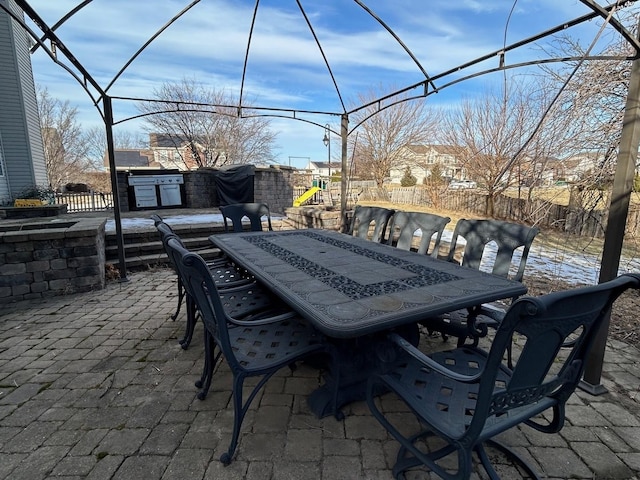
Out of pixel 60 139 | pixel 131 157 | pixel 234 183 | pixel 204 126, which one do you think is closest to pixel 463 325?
pixel 234 183

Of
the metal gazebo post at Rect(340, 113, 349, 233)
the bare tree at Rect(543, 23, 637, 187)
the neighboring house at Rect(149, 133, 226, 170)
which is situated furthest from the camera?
the neighboring house at Rect(149, 133, 226, 170)

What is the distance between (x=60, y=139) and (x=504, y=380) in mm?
22076

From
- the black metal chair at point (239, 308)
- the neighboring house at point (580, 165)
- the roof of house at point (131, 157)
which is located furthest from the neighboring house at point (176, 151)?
the neighboring house at point (580, 165)

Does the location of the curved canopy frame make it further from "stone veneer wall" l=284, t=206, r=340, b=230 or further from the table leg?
the table leg

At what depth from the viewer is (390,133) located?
16.7 meters

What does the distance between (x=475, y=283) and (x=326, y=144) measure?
46.2 feet

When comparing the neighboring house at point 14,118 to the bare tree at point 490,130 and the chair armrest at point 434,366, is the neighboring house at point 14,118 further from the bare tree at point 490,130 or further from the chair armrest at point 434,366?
the bare tree at point 490,130

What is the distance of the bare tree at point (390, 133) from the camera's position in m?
16.4

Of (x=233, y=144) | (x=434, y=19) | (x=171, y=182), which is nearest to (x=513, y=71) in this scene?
(x=434, y=19)

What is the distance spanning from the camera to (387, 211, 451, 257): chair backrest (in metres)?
2.85

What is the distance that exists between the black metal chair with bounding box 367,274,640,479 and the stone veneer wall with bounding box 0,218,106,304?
3.62 m

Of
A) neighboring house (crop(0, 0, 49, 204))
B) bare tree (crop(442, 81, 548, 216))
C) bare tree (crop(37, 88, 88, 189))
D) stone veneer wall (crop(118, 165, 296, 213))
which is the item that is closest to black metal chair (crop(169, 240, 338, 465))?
bare tree (crop(442, 81, 548, 216))

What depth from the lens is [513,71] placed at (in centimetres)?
285

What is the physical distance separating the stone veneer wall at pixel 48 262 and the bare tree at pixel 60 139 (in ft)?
51.0
